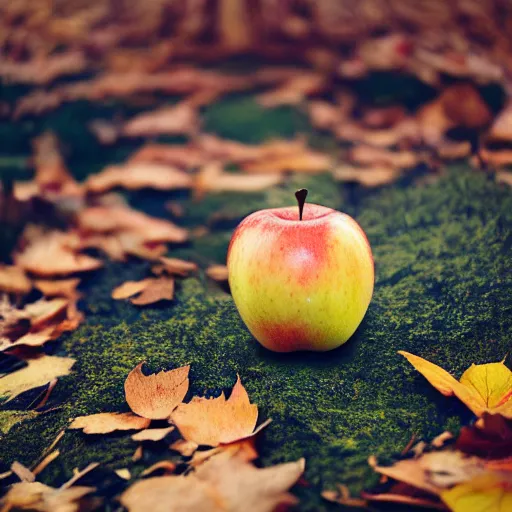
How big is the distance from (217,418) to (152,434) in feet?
0.44

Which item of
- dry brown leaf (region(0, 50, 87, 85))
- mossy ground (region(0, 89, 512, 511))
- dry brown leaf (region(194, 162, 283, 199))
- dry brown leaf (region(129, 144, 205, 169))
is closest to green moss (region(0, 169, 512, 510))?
mossy ground (region(0, 89, 512, 511))

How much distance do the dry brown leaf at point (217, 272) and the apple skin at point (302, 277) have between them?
43 centimetres

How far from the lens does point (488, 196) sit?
1.92 metres

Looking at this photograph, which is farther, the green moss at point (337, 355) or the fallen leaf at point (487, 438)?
the green moss at point (337, 355)

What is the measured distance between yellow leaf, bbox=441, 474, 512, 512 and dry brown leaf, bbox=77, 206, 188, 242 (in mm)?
1330

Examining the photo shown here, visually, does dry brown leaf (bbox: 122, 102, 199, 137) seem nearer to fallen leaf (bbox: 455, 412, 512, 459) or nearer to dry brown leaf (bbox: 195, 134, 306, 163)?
dry brown leaf (bbox: 195, 134, 306, 163)

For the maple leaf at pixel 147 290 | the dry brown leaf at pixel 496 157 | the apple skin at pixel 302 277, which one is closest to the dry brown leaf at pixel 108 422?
the apple skin at pixel 302 277

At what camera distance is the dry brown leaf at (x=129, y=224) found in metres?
2.00

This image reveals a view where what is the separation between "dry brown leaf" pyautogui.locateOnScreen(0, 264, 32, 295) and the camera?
1.71 m

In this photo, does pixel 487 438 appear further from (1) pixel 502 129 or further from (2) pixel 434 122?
(2) pixel 434 122

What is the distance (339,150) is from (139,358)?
1.61m

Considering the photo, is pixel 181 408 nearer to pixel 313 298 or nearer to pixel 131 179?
pixel 313 298

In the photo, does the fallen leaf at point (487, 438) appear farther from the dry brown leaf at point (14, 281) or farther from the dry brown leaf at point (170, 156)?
the dry brown leaf at point (170, 156)

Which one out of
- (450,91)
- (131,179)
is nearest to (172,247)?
(131,179)
